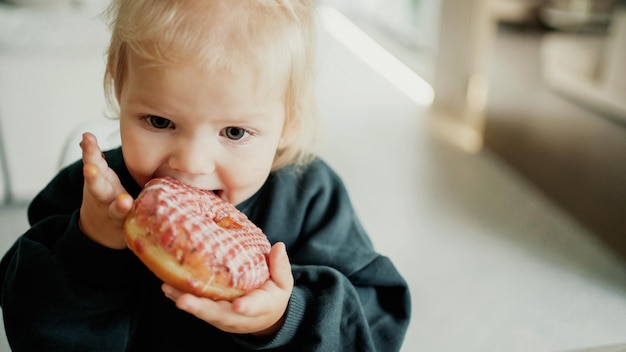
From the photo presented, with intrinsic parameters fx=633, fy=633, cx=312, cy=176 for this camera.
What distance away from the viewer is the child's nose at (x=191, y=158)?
55 centimetres

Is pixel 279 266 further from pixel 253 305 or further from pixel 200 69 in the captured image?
pixel 200 69

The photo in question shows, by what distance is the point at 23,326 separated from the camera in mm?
624

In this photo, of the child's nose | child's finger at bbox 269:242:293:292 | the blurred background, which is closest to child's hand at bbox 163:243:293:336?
child's finger at bbox 269:242:293:292

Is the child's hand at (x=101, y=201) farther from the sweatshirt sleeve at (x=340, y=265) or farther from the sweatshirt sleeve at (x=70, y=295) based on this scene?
the sweatshirt sleeve at (x=340, y=265)

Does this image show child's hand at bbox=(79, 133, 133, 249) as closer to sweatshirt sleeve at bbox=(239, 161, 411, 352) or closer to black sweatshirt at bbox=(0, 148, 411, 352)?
black sweatshirt at bbox=(0, 148, 411, 352)

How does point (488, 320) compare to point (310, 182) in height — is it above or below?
below

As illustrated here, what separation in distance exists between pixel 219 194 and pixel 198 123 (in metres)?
0.10

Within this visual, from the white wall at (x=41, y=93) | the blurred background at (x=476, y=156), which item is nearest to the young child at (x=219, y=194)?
the blurred background at (x=476, y=156)

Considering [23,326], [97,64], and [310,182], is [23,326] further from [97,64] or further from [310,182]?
[97,64]

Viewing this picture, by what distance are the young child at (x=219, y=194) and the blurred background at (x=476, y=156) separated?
17 centimetres

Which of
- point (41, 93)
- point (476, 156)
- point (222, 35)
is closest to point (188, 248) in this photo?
point (222, 35)

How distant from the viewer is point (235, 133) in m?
0.59

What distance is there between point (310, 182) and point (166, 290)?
30cm

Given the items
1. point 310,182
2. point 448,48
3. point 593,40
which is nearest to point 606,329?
point 310,182
